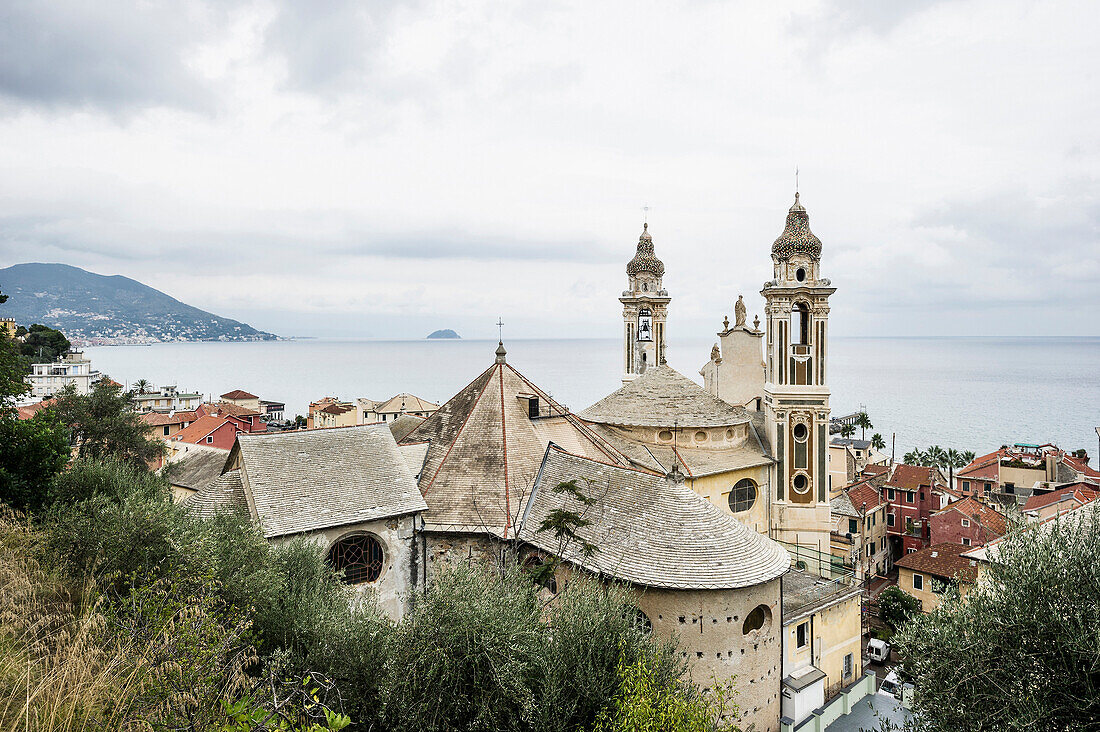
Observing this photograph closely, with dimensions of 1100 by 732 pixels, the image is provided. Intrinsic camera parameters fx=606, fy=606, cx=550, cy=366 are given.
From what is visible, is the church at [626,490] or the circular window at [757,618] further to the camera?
the circular window at [757,618]

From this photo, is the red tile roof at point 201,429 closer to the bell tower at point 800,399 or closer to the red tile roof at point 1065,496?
the bell tower at point 800,399

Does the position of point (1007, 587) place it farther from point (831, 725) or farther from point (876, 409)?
point (876, 409)

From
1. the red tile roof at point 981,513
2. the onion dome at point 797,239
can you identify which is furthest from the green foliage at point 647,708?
the red tile roof at point 981,513

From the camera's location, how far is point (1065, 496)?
42938mm

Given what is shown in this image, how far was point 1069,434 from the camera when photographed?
116812 mm

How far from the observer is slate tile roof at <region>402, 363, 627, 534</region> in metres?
19.8

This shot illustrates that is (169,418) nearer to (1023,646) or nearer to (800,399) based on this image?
(800,399)

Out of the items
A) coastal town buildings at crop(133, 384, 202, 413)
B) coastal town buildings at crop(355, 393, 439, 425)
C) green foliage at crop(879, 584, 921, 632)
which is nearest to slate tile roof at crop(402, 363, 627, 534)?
green foliage at crop(879, 584, 921, 632)

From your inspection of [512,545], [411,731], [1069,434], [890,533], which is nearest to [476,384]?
[512,545]

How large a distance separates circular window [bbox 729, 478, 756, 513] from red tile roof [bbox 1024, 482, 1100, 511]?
27.0 metres

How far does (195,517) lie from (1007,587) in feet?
59.9

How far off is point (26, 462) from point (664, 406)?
23.9m

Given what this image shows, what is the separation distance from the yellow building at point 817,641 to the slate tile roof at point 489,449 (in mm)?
8224

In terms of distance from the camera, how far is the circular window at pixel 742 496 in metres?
27.8
